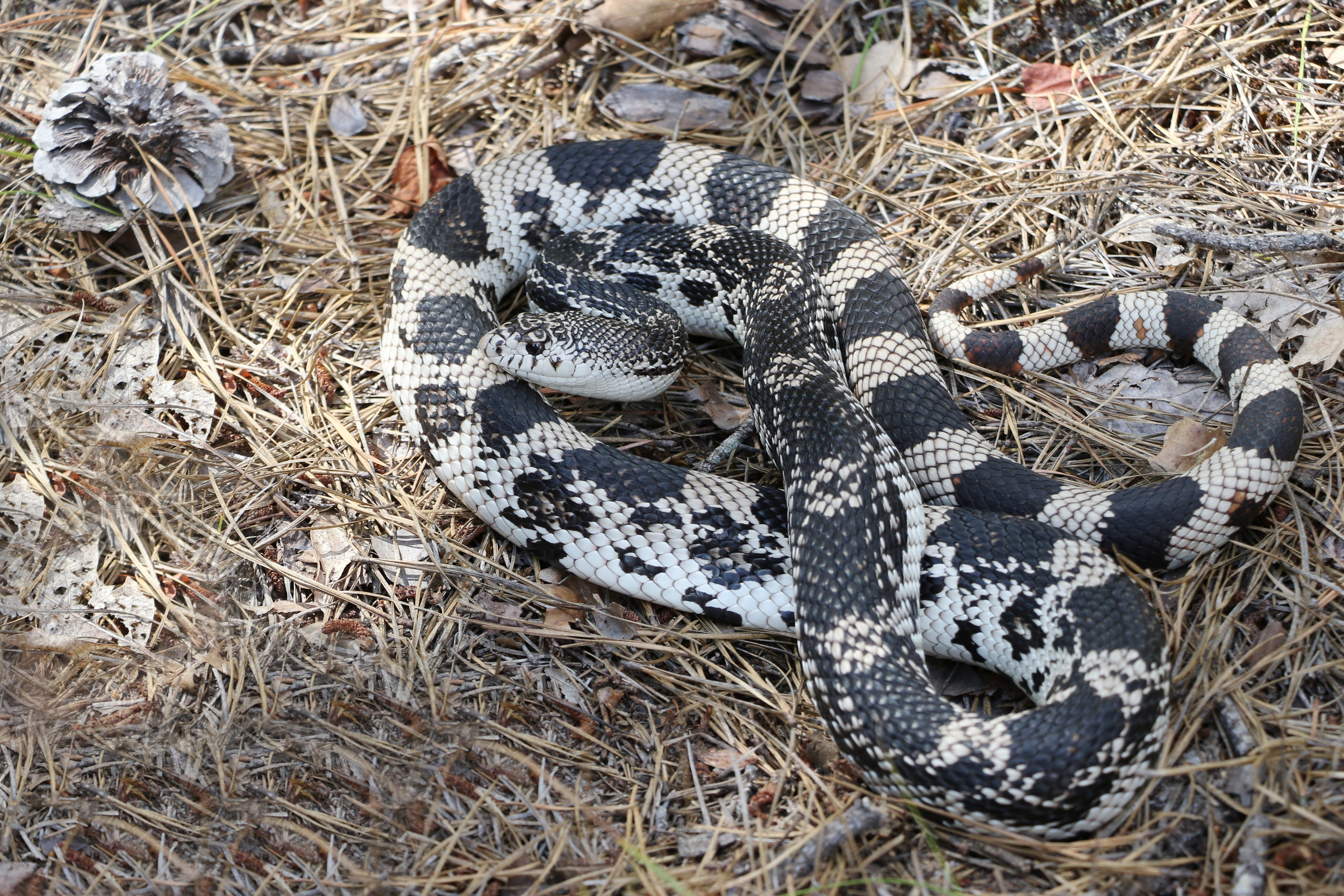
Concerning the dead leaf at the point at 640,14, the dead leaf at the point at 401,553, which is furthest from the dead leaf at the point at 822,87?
the dead leaf at the point at 401,553

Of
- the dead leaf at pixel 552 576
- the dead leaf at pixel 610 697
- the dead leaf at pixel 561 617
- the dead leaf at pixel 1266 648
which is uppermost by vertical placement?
the dead leaf at pixel 1266 648

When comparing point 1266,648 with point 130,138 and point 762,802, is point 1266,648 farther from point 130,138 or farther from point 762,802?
point 130,138

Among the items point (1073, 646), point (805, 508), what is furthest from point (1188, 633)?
point (805, 508)

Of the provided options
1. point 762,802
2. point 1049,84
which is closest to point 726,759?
point 762,802

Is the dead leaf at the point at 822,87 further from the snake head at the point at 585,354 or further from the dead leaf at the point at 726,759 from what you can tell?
the dead leaf at the point at 726,759

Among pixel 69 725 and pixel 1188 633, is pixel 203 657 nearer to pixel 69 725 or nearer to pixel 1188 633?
pixel 69 725

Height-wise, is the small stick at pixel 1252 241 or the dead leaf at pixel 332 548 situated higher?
Answer: the small stick at pixel 1252 241

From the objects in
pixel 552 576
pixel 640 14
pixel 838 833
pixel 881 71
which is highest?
pixel 640 14

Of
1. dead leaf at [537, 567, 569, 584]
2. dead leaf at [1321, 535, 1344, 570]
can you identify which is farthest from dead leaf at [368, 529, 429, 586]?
dead leaf at [1321, 535, 1344, 570]
